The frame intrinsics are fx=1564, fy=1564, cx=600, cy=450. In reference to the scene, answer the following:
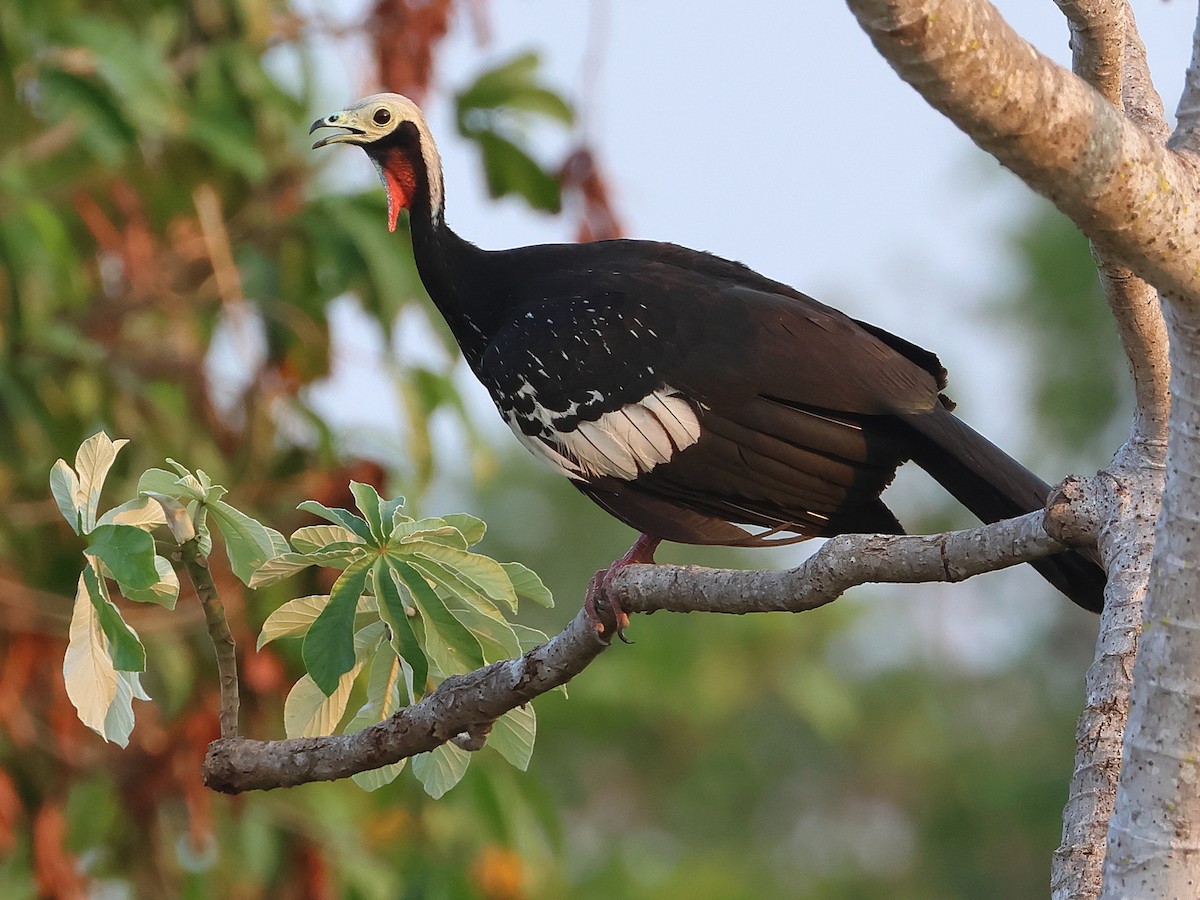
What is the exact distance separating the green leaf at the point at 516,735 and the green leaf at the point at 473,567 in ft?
1.30

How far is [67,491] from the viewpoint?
2.66 m

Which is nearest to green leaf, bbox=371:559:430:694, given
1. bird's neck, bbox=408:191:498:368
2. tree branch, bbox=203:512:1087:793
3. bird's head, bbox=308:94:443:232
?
tree branch, bbox=203:512:1087:793

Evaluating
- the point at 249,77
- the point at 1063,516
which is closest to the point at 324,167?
the point at 249,77

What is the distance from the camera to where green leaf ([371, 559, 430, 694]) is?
9.00ft

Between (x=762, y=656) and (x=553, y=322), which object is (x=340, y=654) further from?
(x=762, y=656)

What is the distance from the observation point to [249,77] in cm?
562

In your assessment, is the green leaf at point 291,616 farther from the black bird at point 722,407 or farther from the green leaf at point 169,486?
the black bird at point 722,407

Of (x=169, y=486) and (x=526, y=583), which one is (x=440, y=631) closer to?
(x=526, y=583)

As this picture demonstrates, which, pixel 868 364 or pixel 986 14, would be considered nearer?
pixel 986 14

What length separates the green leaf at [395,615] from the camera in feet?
9.00

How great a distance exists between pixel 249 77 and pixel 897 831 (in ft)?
76.2

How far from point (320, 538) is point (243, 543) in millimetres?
134

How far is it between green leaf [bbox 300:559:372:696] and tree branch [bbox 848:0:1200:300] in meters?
1.34

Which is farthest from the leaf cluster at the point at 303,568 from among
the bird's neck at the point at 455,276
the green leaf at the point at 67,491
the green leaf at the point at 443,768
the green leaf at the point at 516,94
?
the green leaf at the point at 516,94
